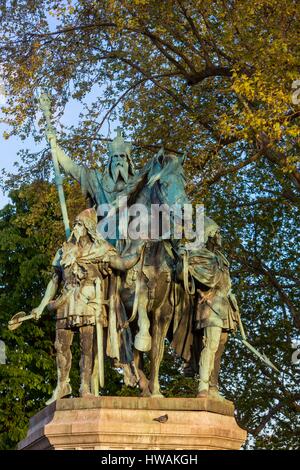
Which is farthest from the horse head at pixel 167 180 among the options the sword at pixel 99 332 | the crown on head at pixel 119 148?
the sword at pixel 99 332

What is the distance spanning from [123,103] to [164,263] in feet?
34.2

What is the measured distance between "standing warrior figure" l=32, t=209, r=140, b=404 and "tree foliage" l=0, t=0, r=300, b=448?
508cm

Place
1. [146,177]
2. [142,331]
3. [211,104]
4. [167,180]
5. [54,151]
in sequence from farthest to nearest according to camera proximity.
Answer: [211,104] → [54,151] → [146,177] → [167,180] → [142,331]

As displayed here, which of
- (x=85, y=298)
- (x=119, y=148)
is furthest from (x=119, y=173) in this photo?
(x=85, y=298)

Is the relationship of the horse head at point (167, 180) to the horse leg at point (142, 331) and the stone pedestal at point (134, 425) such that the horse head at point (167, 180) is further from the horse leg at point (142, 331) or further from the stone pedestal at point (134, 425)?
the stone pedestal at point (134, 425)

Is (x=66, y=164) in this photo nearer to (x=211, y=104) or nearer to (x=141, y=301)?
(x=141, y=301)

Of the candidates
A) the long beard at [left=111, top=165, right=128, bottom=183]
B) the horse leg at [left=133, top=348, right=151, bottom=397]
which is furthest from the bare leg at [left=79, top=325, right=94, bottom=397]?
the long beard at [left=111, top=165, right=128, bottom=183]

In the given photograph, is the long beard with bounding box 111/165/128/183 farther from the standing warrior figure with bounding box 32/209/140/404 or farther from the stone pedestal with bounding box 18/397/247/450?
the stone pedestal with bounding box 18/397/247/450

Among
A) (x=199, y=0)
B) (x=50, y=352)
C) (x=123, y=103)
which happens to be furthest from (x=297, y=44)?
(x=50, y=352)

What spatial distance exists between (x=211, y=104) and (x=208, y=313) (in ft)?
33.4

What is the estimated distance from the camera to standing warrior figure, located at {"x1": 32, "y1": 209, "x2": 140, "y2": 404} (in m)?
16.7

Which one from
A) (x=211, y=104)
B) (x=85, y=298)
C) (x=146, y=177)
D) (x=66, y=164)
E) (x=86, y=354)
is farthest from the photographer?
(x=211, y=104)

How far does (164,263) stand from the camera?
17.3 m

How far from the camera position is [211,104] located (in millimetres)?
26703
